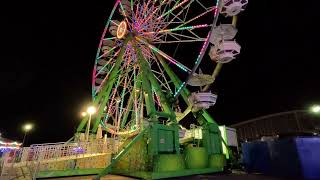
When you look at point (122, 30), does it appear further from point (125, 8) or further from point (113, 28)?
point (125, 8)

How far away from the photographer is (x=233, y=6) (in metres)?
12.9

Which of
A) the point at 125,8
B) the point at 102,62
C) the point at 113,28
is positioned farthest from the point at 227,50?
the point at 102,62

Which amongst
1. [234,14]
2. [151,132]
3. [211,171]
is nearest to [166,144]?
[151,132]

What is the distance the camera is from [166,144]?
437 inches

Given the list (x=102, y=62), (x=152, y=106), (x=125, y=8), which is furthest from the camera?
(x=102, y=62)

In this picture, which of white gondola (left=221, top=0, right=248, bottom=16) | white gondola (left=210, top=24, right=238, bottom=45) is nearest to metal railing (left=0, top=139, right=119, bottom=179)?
white gondola (left=210, top=24, right=238, bottom=45)

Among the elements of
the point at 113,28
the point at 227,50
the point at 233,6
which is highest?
the point at 113,28

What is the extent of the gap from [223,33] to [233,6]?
154 centimetres

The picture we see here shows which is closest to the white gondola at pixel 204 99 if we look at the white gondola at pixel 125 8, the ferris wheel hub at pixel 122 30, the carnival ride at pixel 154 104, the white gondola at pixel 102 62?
the carnival ride at pixel 154 104

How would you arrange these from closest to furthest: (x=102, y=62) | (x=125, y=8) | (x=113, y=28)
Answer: (x=125, y=8) < (x=113, y=28) < (x=102, y=62)

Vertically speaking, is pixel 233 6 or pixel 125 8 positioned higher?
pixel 125 8

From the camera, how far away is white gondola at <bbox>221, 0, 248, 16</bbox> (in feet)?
42.1

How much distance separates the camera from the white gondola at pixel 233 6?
1284 cm

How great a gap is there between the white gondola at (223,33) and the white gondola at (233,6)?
767 mm
